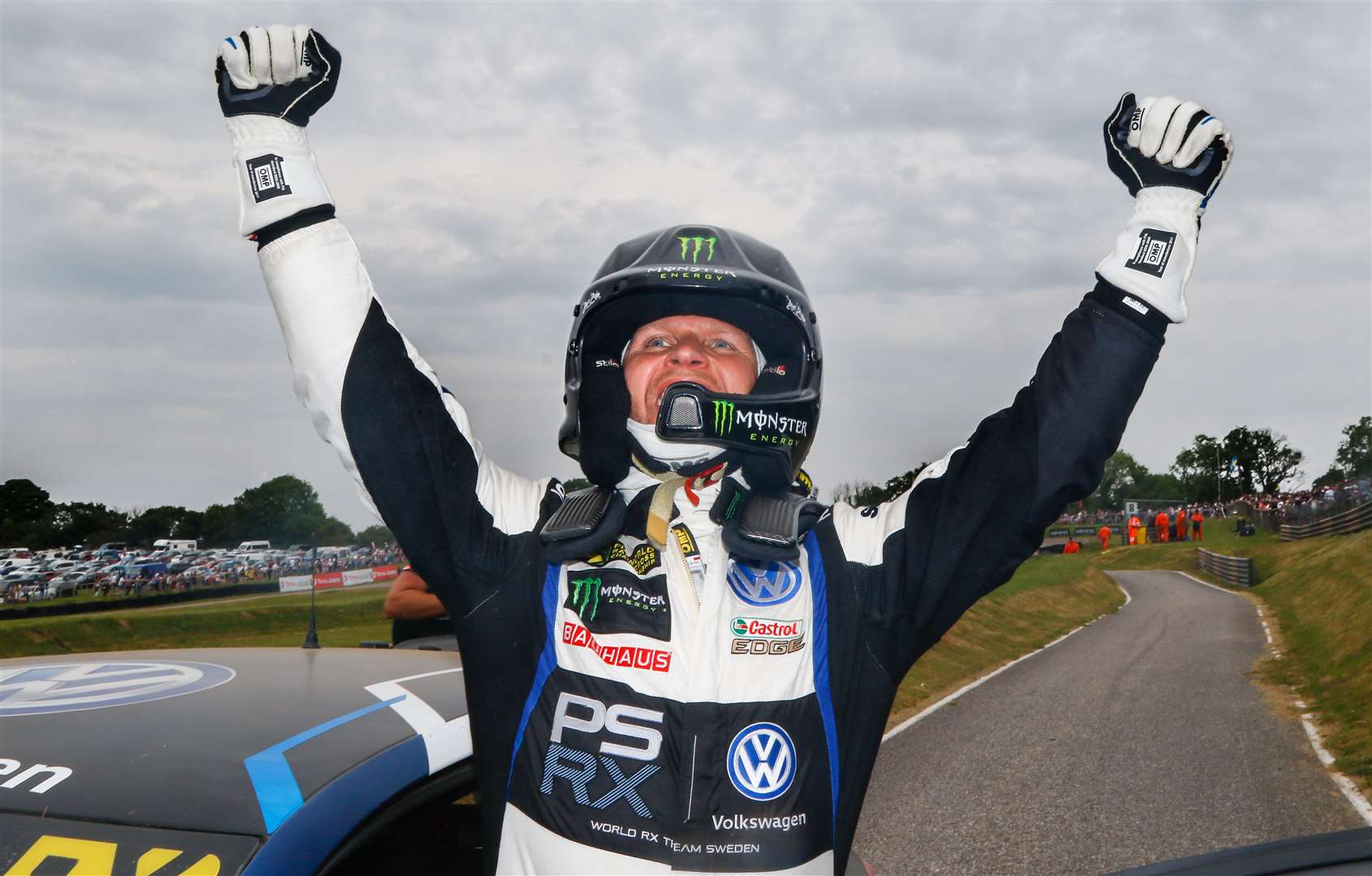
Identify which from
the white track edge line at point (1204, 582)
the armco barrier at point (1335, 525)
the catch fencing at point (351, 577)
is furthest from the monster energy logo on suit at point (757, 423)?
the armco barrier at point (1335, 525)

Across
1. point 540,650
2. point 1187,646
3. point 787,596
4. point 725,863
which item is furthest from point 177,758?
point 1187,646

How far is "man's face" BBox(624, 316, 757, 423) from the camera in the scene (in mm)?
2541

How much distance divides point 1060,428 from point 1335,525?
167 feet

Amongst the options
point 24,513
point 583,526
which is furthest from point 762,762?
point 24,513

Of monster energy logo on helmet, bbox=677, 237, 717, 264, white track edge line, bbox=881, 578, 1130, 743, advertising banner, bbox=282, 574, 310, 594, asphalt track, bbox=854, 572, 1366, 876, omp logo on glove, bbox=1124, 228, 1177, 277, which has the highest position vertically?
monster energy logo on helmet, bbox=677, 237, 717, 264

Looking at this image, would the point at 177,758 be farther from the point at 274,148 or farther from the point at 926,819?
the point at 926,819

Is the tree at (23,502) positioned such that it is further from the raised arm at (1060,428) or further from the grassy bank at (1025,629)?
the raised arm at (1060,428)

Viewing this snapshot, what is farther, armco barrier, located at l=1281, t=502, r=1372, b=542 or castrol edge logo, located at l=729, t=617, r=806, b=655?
armco barrier, located at l=1281, t=502, r=1372, b=542

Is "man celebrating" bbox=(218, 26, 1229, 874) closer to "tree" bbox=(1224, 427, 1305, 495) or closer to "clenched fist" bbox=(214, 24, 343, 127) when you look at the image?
"clenched fist" bbox=(214, 24, 343, 127)

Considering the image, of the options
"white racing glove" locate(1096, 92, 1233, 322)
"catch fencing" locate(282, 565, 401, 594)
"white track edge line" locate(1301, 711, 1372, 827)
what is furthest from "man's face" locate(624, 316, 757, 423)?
"catch fencing" locate(282, 565, 401, 594)

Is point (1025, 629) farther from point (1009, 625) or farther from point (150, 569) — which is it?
point (150, 569)

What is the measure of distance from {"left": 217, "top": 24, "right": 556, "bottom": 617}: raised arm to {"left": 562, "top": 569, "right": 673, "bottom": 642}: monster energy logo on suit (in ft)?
0.57

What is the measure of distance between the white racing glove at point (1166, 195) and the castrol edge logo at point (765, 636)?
2.89 feet

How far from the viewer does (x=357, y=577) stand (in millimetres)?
35125
